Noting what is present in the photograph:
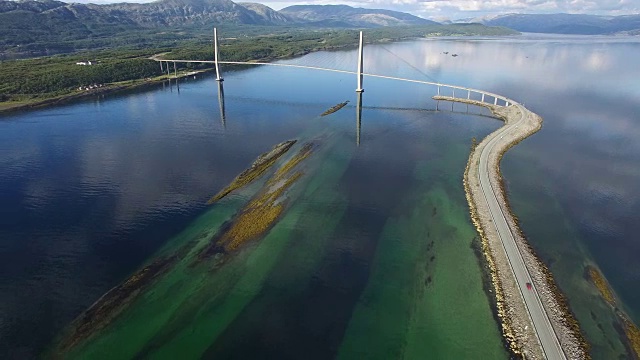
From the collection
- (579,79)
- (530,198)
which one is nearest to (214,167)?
(530,198)

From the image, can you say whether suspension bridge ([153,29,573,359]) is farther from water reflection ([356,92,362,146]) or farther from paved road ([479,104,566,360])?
water reflection ([356,92,362,146])

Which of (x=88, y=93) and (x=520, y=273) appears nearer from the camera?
(x=520, y=273)

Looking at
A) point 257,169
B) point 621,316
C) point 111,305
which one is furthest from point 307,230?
point 621,316

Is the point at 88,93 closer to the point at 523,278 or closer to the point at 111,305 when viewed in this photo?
the point at 111,305

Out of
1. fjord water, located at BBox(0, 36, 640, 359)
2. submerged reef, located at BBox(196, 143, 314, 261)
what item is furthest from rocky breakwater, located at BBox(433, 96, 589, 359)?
submerged reef, located at BBox(196, 143, 314, 261)

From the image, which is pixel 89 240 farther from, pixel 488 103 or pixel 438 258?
pixel 488 103

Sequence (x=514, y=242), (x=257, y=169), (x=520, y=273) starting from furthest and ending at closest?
(x=257, y=169), (x=514, y=242), (x=520, y=273)
